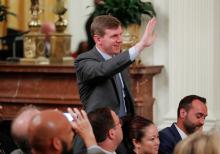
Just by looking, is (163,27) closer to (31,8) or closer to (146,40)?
(31,8)

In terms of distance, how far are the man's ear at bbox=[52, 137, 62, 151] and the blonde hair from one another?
43 cm

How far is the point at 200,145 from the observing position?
2.39m

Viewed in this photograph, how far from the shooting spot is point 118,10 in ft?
21.8

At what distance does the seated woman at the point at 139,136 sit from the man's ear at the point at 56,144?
1.45 m

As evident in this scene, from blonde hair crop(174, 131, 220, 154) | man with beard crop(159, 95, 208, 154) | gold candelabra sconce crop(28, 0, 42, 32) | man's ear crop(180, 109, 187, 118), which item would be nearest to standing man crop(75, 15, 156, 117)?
man with beard crop(159, 95, 208, 154)

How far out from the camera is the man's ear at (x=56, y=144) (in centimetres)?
250

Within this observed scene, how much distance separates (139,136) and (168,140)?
2.08ft

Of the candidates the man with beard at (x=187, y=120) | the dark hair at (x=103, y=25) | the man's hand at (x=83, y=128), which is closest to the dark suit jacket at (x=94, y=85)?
the dark hair at (x=103, y=25)

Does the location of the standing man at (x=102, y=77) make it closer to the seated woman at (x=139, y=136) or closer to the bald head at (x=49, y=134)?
the seated woman at (x=139, y=136)

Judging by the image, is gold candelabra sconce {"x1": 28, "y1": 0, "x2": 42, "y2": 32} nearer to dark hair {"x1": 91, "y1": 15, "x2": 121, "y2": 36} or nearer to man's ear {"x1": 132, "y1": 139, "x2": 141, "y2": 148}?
dark hair {"x1": 91, "y1": 15, "x2": 121, "y2": 36}

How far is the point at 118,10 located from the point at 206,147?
4361 millimetres

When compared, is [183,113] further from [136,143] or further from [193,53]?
[193,53]

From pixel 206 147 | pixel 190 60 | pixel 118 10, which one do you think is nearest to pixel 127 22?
pixel 118 10

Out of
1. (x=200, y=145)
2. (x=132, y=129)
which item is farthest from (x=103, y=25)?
(x=200, y=145)
